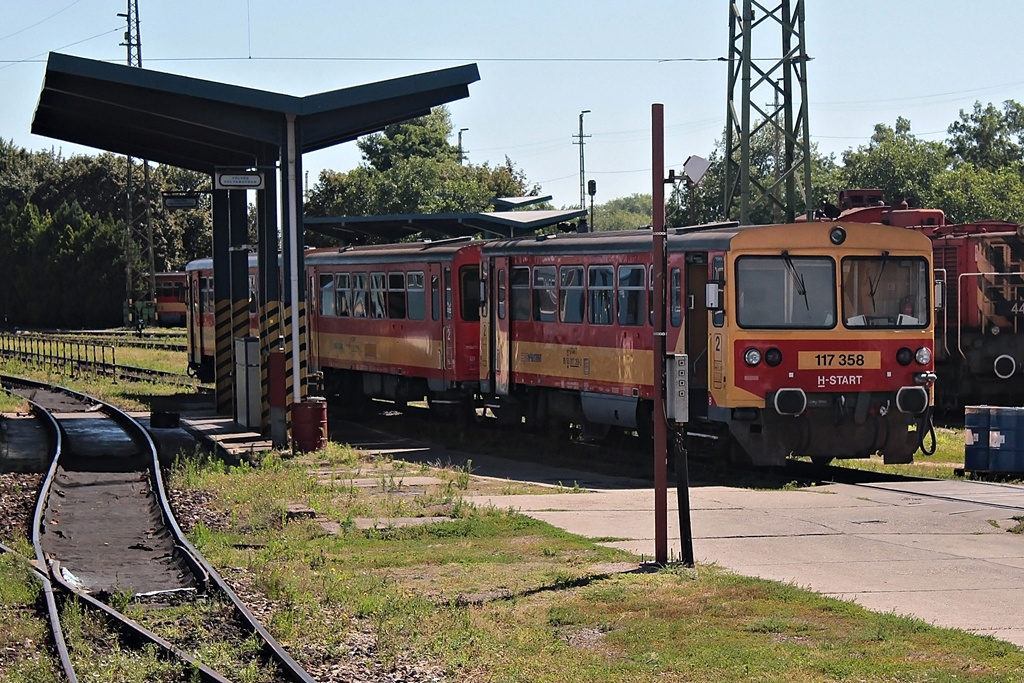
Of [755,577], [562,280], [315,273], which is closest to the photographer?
[755,577]

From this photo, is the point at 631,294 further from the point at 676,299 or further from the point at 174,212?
the point at 174,212

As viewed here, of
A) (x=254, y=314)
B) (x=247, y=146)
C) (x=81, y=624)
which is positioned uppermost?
(x=247, y=146)

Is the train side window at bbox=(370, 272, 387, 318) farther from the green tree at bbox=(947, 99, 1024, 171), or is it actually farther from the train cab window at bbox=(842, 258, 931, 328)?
the green tree at bbox=(947, 99, 1024, 171)

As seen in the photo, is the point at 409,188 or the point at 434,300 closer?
the point at 434,300

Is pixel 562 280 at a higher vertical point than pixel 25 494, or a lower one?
higher

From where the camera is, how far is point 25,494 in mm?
16672

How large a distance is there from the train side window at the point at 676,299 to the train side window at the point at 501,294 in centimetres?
486

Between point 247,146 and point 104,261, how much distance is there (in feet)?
183

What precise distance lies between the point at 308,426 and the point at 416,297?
5510 millimetres

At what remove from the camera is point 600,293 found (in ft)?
65.2

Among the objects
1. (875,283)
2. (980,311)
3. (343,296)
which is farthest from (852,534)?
(343,296)

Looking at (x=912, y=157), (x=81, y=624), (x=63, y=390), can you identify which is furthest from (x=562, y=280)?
(x=912, y=157)

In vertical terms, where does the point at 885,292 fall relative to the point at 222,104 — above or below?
below

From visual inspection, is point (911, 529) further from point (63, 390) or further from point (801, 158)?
point (63, 390)
